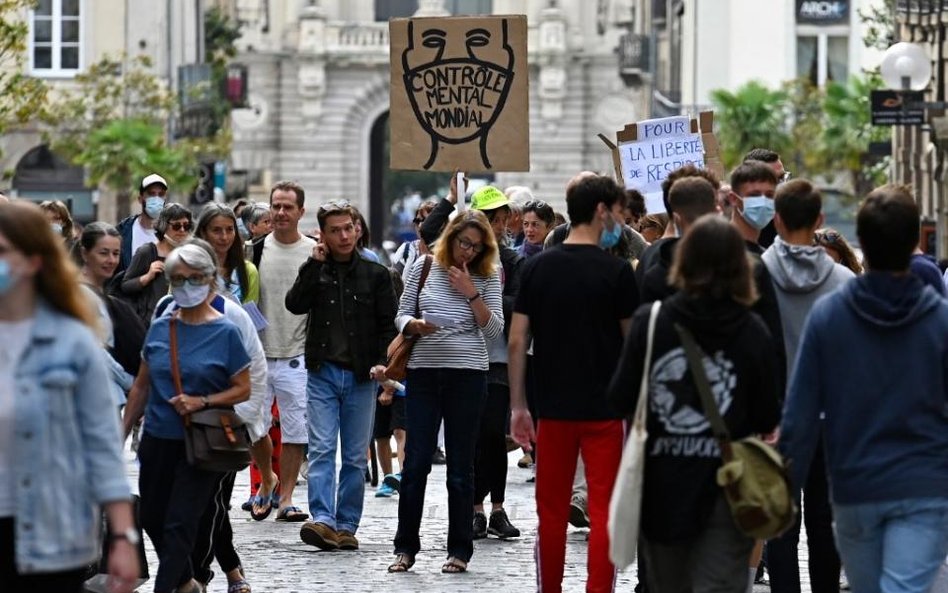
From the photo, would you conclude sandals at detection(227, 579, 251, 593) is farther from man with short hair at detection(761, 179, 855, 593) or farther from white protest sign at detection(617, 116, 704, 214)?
white protest sign at detection(617, 116, 704, 214)

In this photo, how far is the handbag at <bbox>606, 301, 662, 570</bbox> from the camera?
7535 millimetres

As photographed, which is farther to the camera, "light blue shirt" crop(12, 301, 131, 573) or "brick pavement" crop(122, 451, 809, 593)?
"brick pavement" crop(122, 451, 809, 593)

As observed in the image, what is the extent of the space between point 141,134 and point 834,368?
111ft

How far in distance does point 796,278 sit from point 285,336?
5.12 meters

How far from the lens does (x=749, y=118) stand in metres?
50.1

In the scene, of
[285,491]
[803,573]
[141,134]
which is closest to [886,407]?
[803,573]

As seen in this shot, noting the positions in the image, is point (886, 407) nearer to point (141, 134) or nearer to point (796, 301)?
point (796, 301)

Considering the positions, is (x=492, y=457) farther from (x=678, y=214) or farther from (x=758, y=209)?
(x=678, y=214)

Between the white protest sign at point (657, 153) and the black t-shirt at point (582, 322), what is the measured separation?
15.3 feet

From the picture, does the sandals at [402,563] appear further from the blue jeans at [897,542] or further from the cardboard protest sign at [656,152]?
the blue jeans at [897,542]

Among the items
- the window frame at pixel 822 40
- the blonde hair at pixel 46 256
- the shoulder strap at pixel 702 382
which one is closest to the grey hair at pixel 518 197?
the shoulder strap at pixel 702 382

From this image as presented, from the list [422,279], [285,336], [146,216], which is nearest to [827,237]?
[422,279]

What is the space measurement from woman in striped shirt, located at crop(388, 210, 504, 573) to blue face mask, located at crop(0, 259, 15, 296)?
5300 millimetres

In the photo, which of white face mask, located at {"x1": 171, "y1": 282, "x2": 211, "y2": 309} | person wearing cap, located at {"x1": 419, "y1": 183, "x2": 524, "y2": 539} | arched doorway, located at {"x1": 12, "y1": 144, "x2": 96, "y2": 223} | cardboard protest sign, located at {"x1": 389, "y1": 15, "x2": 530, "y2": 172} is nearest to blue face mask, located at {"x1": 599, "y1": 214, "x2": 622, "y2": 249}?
white face mask, located at {"x1": 171, "y1": 282, "x2": 211, "y2": 309}
